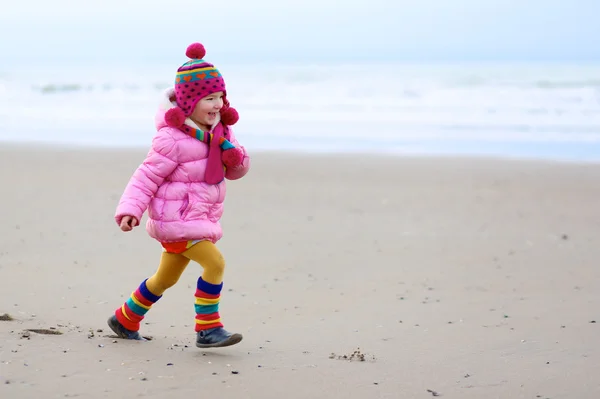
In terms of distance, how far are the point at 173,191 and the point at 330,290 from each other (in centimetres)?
197

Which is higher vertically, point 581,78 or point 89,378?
point 581,78

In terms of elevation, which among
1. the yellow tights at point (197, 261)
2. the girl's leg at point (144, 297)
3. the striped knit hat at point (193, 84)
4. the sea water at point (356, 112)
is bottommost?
the girl's leg at point (144, 297)

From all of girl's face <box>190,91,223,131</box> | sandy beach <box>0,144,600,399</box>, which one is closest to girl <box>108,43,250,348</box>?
girl's face <box>190,91,223,131</box>

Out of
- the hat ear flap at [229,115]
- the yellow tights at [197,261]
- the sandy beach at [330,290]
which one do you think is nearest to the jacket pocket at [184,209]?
the yellow tights at [197,261]

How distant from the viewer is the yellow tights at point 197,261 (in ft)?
12.5

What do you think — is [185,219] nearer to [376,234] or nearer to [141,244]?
[141,244]

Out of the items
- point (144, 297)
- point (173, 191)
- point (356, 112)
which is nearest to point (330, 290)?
point (144, 297)

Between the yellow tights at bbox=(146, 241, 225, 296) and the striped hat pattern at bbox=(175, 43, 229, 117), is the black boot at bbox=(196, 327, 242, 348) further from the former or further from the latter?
the striped hat pattern at bbox=(175, 43, 229, 117)

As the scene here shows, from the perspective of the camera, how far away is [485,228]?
7391mm

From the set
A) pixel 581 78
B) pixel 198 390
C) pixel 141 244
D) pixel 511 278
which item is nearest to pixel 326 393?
pixel 198 390

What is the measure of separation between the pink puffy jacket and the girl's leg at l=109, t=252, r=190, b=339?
0.21m

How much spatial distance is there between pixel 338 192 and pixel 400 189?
2.37ft

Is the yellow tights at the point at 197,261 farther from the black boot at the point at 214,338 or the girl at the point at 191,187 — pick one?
the black boot at the point at 214,338

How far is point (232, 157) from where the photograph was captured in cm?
388
